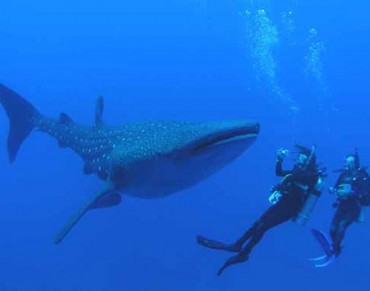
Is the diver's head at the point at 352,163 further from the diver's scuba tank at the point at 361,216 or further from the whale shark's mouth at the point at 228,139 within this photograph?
the whale shark's mouth at the point at 228,139

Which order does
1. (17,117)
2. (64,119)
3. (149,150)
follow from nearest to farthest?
(149,150), (64,119), (17,117)

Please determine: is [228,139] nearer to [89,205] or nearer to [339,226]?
[89,205]

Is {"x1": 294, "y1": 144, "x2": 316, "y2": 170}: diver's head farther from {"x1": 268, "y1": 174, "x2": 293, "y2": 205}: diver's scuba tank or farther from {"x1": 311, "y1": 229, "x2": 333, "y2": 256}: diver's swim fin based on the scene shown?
{"x1": 311, "y1": 229, "x2": 333, "y2": 256}: diver's swim fin

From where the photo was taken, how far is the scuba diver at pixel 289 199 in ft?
30.5

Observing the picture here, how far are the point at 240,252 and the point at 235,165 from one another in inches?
1704

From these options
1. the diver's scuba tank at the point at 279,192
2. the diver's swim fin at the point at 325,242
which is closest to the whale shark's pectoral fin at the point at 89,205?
the diver's scuba tank at the point at 279,192

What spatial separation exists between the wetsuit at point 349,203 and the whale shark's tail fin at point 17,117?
6169mm

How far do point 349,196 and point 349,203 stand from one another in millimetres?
336

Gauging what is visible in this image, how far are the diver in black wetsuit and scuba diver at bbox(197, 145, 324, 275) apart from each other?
1086 mm

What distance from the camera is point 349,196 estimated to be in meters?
10.3

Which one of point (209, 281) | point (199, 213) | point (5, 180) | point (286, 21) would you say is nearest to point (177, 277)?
point (209, 281)

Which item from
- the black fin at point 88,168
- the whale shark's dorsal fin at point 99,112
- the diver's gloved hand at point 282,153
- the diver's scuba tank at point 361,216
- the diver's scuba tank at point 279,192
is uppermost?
the diver's scuba tank at point 361,216

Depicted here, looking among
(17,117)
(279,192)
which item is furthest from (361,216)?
(17,117)

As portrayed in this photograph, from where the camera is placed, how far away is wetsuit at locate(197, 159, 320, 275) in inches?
367
